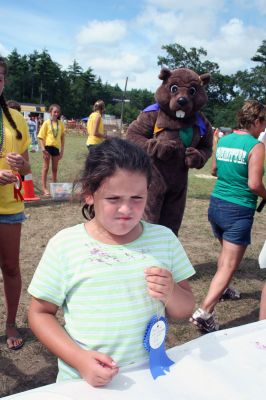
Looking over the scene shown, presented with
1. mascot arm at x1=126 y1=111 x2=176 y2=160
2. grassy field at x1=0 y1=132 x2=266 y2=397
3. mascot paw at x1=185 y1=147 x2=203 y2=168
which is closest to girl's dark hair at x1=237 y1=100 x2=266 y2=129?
mascot paw at x1=185 y1=147 x2=203 y2=168

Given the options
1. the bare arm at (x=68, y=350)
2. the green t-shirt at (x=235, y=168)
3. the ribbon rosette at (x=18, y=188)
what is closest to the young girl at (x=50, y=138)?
the green t-shirt at (x=235, y=168)

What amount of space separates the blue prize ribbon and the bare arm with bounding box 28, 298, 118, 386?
0.12 metres

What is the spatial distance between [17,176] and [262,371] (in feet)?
5.47

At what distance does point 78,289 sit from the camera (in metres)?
1.20

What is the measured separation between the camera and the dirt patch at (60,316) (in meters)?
2.44

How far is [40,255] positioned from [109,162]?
3.30m

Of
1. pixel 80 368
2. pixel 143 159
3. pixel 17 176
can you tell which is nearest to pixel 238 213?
pixel 17 176

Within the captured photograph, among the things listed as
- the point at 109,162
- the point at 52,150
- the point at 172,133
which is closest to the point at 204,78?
the point at 172,133

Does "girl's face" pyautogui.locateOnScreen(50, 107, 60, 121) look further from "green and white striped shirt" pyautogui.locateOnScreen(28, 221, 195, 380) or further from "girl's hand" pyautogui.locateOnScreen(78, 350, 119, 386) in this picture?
"girl's hand" pyautogui.locateOnScreen(78, 350, 119, 386)

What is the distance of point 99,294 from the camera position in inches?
46.5

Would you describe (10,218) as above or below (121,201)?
below

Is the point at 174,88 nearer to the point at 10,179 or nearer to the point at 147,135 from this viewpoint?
the point at 147,135

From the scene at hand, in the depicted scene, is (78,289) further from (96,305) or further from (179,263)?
(179,263)

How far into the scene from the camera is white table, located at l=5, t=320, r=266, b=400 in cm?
96
